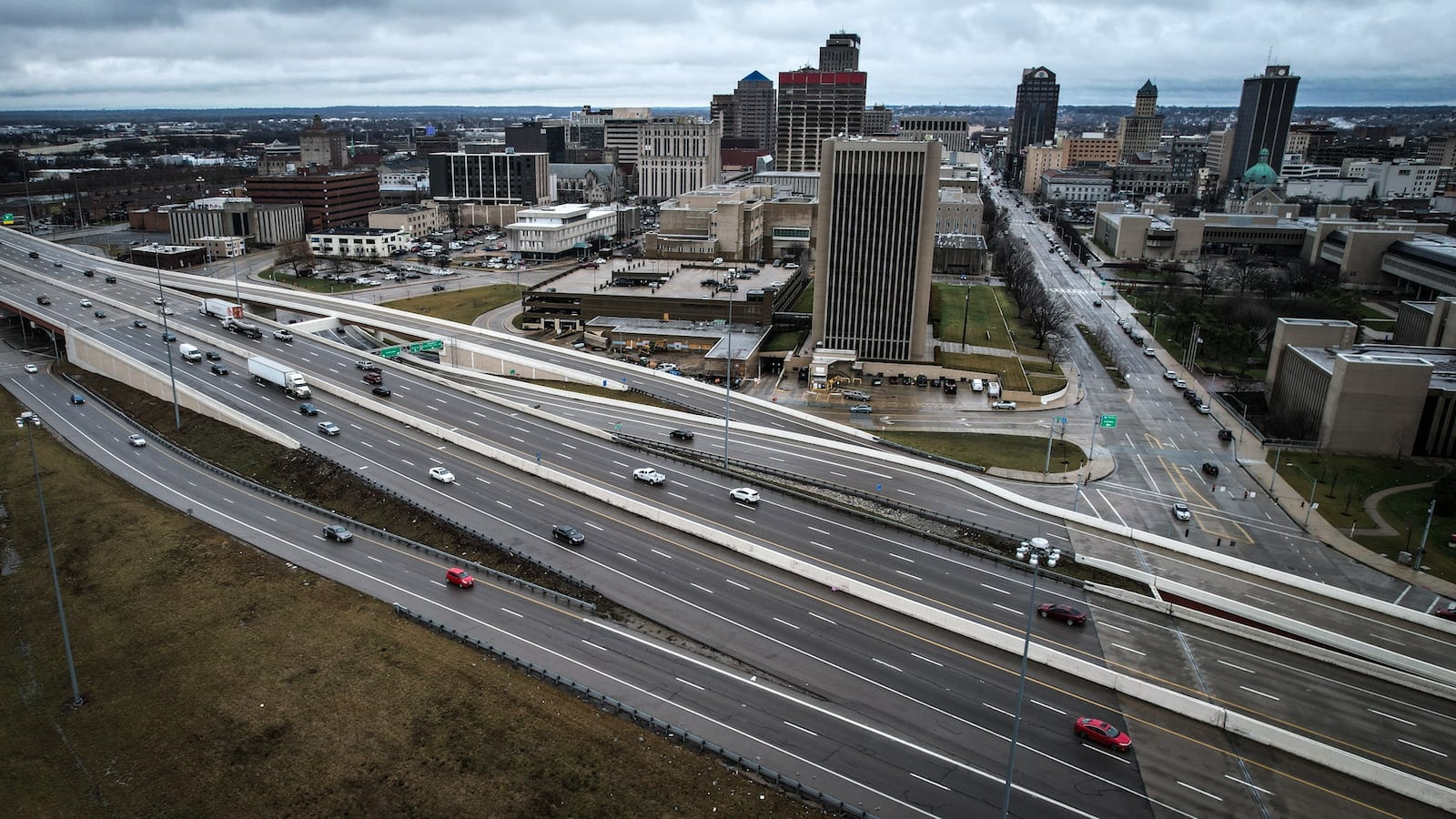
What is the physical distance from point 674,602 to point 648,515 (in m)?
11.2

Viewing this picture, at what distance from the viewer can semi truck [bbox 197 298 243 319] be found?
364ft

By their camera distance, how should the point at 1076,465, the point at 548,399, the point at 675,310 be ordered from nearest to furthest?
the point at 1076,465 → the point at 548,399 → the point at 675,310

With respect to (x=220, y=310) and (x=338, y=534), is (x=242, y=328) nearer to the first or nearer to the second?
(x=220, y=310)

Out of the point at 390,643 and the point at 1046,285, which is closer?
the point at 390,643

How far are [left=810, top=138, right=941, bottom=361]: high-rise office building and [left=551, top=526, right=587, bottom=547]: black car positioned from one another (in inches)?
2518

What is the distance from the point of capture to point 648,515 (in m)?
60.1

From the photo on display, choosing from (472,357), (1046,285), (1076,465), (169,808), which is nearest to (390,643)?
(169,808)

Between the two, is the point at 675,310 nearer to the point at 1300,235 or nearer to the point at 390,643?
the point at 390,643

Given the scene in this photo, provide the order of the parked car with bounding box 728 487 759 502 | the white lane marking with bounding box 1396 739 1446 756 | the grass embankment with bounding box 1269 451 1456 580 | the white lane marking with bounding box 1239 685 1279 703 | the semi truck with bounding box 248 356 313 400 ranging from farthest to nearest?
1. the semi truck with bounding box 248 356 313 400
2. the grass embankment with bounding box 1269 451 1456 580
3. the parked car with bounding box 728 487 759 502
4. the white lane marking with bounding box 1239 685 1279 703
5. the white lane marking with bounding box 1396 739 1446 756

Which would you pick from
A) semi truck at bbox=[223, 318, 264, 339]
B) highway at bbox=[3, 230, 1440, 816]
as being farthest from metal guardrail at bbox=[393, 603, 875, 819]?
semi truck at bbox=[223, 318, 264, 339]

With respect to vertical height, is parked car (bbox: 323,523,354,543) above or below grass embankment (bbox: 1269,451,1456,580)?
above

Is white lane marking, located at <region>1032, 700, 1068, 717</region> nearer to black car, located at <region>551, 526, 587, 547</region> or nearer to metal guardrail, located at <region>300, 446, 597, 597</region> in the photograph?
metal guardrail, located at <region>300, 446, 597, 597</region>

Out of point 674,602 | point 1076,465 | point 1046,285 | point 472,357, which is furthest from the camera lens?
point 1046,285

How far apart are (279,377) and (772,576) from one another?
58.7m
